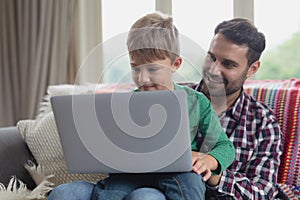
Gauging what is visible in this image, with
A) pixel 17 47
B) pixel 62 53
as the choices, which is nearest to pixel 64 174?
pixel 62 53

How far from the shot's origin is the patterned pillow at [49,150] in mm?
1879

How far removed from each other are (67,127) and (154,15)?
468mm

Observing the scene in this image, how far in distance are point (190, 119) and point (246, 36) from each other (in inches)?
16.2

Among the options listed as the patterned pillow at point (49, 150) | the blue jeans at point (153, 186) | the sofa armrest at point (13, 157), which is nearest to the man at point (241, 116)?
the blue jeans at point (153, 186)

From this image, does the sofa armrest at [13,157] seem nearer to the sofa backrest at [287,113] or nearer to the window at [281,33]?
the sofa backrest at [287,113]

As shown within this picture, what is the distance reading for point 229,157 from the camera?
4.96 feet

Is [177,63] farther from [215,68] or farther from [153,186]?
[153,186]

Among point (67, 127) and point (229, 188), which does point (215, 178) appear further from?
point (67, 127)

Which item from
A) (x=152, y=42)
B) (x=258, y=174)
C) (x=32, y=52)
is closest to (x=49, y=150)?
(x=152, y=42)

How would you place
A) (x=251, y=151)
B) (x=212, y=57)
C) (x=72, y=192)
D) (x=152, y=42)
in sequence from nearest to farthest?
1. (x=72, y=192)
2. (x=152, y=42)
3. (x=251, y=151)
4. (x=212, y=57)

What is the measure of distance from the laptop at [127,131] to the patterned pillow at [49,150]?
492mm

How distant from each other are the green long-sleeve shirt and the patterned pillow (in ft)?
1.51

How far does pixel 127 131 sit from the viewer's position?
132 centimetres

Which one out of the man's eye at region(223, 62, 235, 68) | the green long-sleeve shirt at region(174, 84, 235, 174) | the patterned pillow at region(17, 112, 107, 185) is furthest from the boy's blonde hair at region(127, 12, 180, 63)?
the patterned pillow at region(17, 112, 107, 185)
